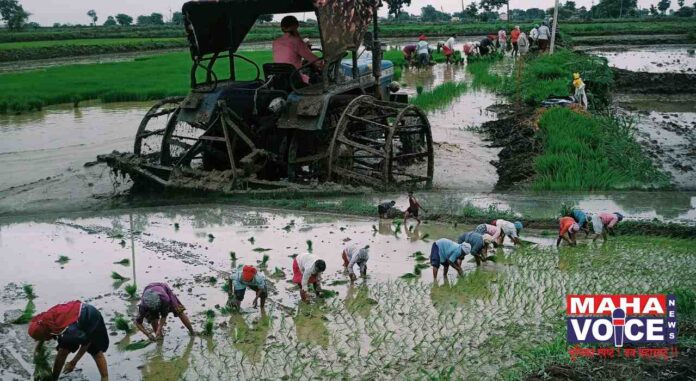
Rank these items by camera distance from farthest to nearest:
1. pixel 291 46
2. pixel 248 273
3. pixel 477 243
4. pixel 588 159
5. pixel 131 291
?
pixel 588 159
pixel 291 46
pixel 477 243
pixel 131 291
pixel 248 273

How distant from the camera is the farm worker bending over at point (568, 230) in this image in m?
7.92

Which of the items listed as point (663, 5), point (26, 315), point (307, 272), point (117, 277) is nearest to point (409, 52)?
point (117, 277)

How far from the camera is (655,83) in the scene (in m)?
24.0

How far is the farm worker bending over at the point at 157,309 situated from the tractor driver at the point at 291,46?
19.0 ft

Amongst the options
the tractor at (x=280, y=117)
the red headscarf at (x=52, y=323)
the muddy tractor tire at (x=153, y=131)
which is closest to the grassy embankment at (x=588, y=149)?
the tractor at (x=280, y=117)

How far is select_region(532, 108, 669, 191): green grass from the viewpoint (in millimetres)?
11109

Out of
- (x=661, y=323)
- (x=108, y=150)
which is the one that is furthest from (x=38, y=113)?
(x=661, y=323)

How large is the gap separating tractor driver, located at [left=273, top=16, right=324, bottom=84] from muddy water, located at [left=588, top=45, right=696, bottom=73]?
2204cm

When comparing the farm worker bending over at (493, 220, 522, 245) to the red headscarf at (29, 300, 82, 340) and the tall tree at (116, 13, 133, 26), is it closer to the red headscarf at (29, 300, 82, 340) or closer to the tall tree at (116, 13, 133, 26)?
the red headscarf at (29, 300, 82, 340)

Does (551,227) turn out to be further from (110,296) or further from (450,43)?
(450,43)

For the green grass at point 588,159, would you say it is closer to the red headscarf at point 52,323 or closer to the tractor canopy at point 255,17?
the tractor canopy at point 255,17

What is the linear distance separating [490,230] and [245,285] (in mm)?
3092

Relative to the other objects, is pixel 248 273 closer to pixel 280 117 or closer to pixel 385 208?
pixel 385 208

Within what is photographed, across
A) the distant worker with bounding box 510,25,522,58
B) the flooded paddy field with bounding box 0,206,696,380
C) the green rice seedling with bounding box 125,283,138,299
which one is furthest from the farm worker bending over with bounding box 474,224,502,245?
the distant worker with bounding box 510,25,522,58
